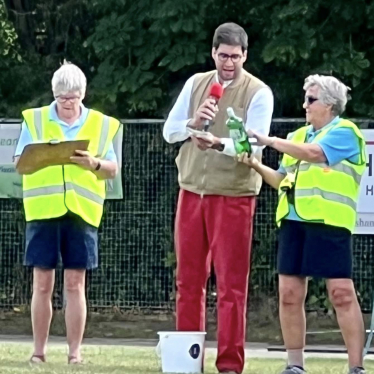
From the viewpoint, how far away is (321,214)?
702 cm

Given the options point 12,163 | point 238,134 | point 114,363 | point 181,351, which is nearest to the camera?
point 238,134

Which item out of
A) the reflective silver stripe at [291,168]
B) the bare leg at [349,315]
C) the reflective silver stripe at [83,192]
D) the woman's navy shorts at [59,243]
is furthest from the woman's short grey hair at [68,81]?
the bare leg at [349,315]

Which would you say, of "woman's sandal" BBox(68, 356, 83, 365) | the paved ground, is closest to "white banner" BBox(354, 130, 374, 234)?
the paved ground

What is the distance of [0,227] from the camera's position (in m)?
13.0

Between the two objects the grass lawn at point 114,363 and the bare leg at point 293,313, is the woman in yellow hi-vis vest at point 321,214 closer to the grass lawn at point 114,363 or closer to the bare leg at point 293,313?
the bare leg at point 293,313

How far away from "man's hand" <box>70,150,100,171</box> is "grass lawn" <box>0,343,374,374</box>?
118 cm

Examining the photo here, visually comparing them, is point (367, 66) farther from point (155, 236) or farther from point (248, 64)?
point (155, 236)

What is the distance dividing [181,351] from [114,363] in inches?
45.4

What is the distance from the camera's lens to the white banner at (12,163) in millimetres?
12430

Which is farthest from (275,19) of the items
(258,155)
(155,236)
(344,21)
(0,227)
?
(258,155)

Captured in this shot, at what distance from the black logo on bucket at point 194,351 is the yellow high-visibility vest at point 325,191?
85 centimetres

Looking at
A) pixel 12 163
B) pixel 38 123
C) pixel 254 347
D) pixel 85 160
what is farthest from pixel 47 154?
pixel 12 163

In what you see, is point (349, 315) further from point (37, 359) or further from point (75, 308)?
point (37, 359)

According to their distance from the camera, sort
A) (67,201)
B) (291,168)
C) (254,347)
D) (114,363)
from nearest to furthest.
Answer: (291,168), (67,201), (114,363), (254,347)
